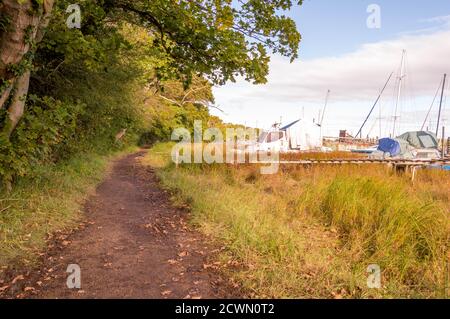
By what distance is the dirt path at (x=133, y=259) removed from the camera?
4062 millimetres

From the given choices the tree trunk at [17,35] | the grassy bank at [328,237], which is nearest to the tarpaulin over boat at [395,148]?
the grassy bank at [328,237]

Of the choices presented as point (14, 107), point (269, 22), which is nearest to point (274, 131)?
point (269, 22)

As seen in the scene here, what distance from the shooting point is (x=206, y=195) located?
27.4 feet

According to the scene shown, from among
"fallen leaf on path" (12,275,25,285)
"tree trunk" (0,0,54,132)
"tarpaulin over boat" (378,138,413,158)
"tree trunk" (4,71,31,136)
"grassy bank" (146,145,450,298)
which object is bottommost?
"fallen leaf on path" (12,275,25,285)

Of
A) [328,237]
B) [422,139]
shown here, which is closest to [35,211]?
[328,237]

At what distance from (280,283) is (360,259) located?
1584 mm

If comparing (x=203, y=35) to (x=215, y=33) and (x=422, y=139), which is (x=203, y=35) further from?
(x=422, y=139)

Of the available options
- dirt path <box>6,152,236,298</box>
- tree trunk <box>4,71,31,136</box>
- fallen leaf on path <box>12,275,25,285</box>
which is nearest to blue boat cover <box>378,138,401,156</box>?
dirt path <box>6,152,236,298</box>

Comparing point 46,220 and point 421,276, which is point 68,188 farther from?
point 421,276

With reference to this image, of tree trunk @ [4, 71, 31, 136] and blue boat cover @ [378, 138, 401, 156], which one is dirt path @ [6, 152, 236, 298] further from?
blue boat cover @ [378, 138, 401, 156]

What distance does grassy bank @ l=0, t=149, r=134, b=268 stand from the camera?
5.07 meters

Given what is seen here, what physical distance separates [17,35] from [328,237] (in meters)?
6.00

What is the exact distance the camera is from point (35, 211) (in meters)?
6.45

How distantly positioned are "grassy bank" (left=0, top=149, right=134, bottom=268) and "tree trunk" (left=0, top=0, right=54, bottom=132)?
4.57 feet
